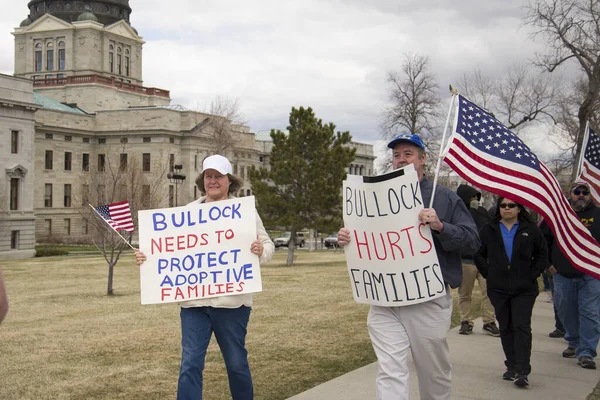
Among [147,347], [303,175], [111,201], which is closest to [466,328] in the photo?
[147,347]

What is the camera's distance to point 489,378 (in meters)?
8.37

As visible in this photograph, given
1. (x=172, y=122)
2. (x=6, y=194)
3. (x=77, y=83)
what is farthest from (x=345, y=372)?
(x=77, y=83)

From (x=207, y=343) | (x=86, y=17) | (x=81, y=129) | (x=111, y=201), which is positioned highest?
(x=86, y=17)

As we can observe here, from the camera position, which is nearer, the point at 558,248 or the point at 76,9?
the point at 558,248

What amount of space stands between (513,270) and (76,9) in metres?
105

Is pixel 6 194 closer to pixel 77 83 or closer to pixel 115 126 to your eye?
pixel 115 126

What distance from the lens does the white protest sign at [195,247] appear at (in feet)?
20.5

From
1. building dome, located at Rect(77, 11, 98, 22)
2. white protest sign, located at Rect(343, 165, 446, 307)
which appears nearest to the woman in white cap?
white protest sign, located at Rect(343, 165, 446, 307)

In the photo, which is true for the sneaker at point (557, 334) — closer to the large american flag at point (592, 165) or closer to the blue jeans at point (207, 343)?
the large american flag at point (592, 165)

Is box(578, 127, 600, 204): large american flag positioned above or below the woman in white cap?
above

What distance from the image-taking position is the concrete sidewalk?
24.8ft

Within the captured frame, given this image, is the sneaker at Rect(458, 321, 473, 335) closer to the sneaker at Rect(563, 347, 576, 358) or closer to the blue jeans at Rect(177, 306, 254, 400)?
the sneaker at Rect(563, 347, 576, 358)

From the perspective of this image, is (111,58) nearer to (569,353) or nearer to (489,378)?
(569,353)

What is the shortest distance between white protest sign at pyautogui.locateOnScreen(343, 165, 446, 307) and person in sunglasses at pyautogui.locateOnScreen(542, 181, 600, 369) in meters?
4.25
